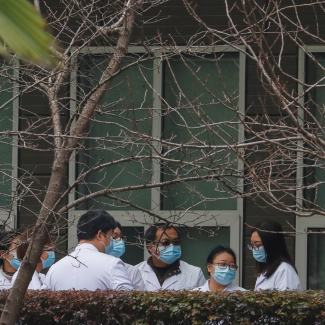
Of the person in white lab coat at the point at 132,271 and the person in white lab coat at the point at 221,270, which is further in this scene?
the person in white lab coat at the point at 132,271

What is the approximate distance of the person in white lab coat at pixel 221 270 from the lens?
15.4 ft

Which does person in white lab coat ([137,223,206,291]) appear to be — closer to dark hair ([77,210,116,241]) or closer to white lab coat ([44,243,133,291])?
dark hair ([77,210,116,241])

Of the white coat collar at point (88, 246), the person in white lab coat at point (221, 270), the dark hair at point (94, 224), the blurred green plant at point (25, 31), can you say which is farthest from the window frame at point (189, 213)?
the blurred green plant at point (25, 31)

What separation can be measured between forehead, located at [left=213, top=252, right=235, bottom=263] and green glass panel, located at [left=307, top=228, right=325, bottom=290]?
2.37m

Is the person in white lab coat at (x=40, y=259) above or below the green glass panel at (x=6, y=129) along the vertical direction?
below

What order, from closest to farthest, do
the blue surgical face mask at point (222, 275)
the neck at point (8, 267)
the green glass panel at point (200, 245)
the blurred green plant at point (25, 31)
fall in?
the blurred green plant at point (25, 31)
the blue surgical face mask at point (222, 275)
the neck at point (8, 267)
the green glass panel at point (200, 245)

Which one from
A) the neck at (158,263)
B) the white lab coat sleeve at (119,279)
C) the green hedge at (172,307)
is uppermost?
the neck at (158,263)

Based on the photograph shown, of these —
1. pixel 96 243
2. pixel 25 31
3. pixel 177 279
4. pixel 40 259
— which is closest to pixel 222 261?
pixel 177 279

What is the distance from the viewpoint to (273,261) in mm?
4688

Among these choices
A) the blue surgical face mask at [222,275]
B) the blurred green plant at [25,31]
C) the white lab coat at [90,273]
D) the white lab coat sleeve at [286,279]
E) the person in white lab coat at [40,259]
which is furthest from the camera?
the blue surgical face mask at [222,275]

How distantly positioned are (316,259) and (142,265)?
8.97 feet

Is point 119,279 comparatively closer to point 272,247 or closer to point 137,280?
point 137,280

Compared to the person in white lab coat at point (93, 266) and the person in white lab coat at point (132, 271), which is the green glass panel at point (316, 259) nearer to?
the person in white lab coat at point (132, 271)

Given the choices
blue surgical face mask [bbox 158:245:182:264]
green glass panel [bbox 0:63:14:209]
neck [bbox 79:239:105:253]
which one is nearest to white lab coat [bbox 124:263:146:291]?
blue surgical face mask [bbox 158:245:182:264]
